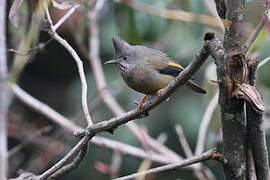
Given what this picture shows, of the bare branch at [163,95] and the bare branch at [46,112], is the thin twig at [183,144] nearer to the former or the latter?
the bare branch at [46,112]

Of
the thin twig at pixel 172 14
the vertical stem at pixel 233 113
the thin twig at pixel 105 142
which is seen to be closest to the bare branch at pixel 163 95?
the vertical stem at pixel 233 113

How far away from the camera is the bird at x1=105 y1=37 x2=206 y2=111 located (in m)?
2.88

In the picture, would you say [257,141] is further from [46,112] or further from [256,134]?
[46,112]

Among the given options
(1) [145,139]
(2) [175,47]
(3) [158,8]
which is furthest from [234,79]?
(2) [175,47]

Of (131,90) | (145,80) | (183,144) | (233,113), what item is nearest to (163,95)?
(233,113)

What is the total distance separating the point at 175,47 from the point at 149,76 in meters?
1.99

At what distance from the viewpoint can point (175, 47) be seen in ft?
15.9

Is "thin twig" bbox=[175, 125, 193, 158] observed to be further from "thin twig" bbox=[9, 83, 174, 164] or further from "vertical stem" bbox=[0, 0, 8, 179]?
"vertical stem" bbox=[0, 0, 8, 179]

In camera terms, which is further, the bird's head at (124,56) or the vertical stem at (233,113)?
the bird's head at (124,56)

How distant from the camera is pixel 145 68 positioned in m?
3.02

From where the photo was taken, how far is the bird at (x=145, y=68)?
2.88 metres

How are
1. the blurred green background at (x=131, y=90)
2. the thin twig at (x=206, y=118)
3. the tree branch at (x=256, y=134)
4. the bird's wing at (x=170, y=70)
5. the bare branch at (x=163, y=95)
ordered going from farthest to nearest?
1. the blurred green background at (x=131, y=90)
2. the bird's wing at (x=170, y=70)
3. the thin twig at (x=206, y=118)
4. the tree branch at (x=256, y=134)
5. the bare branch at (x=163, y=95)

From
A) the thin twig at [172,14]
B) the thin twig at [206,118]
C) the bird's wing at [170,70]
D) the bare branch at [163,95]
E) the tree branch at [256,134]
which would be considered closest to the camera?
the bare branch at [163,95]

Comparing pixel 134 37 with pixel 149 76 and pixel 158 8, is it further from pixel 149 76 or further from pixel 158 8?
pixel 149 76
